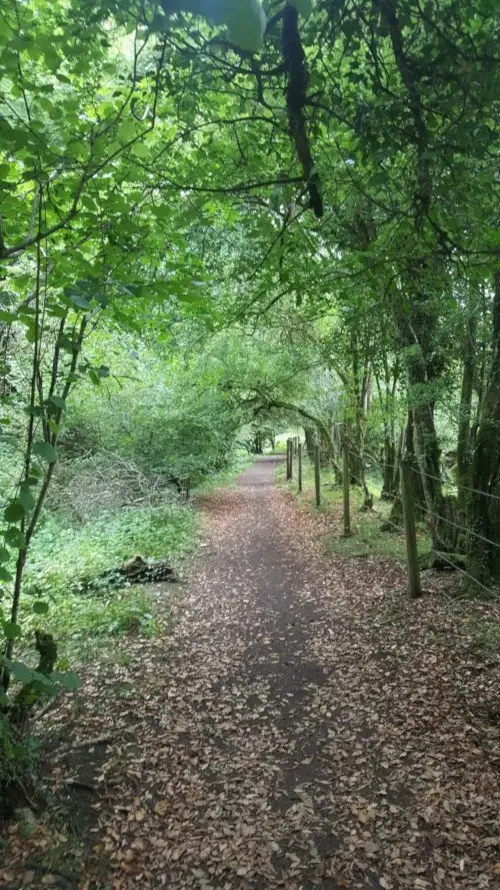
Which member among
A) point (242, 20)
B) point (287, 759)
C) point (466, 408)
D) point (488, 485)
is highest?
point (242, 20)

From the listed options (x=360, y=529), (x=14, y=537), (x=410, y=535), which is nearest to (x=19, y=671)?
(x=14, y=537)

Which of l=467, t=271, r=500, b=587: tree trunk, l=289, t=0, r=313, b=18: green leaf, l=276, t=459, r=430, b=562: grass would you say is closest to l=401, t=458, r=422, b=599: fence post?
l=467, t=271, r=500, b=587: tree trunk

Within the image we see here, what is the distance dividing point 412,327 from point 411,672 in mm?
4989

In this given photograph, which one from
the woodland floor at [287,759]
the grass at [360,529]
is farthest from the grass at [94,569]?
the grass at [360,529]

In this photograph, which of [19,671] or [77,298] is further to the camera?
[19,671]

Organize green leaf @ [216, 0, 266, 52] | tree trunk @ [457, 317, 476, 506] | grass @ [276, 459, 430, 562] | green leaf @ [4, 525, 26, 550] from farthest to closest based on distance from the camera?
1. grass @ [276, 459, 430, 562]
2. tree trunk @ [457, 317, 476, 506]
3. green leaf @ [4, 525, 26, 550]
4. green leaf @ [216, 0, 266, 52]

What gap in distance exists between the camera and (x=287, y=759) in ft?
12.5

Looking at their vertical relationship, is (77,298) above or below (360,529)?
above

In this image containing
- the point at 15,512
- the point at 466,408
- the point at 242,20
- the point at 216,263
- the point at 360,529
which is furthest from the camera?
the point at 360,529

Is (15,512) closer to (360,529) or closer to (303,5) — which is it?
(303,5)

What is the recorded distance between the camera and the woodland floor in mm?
2863

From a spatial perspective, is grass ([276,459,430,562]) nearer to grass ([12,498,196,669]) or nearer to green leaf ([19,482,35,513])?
grass ([12,498,196,669])

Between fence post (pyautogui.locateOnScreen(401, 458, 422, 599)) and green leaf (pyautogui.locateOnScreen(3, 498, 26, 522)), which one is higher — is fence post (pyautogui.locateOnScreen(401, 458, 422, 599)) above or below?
below

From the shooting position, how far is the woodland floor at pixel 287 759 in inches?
113
